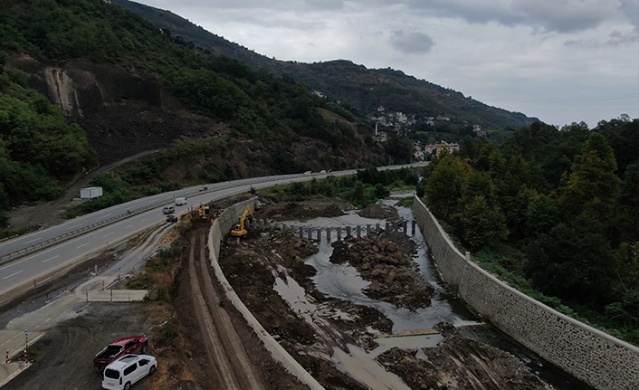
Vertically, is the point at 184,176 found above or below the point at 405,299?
above

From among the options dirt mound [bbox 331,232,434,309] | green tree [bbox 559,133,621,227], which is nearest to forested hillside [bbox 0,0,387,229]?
dirt mound [bbox 331,232,434,309]

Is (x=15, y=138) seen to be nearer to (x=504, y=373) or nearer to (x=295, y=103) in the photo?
(x=504, y=373)

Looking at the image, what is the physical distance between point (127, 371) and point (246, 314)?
26.1ft

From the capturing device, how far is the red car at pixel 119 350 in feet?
55.8

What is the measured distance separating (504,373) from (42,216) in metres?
41.6

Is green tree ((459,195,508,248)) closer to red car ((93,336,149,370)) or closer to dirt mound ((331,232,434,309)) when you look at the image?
dirt mound ((331,232,434,309))

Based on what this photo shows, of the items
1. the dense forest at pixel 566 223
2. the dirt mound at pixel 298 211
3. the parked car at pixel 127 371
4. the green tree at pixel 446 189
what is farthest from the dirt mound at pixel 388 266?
the parked car at pixel 127 371

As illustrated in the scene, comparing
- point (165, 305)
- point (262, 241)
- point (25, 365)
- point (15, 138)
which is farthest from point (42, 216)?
point (25, 365)

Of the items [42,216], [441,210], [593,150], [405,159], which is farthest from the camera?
[405,159]

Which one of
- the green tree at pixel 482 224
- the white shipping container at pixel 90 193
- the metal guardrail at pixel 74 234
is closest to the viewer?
the metal guardrail at pixel 74 234

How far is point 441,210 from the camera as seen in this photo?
2077 inches

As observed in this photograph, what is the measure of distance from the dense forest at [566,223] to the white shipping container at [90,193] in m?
38.1

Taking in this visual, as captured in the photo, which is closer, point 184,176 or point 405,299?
point 405,299

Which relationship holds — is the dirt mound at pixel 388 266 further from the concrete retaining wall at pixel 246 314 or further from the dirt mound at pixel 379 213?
the dirt mound at pixel 379 213
